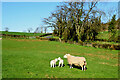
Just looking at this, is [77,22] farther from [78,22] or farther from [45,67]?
[45,67]

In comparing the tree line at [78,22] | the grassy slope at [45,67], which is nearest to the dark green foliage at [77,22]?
the tree line at [78,22]

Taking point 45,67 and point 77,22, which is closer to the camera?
point 45,67

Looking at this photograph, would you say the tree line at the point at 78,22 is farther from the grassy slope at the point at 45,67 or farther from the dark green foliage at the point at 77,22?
the grassy slope at the point at 45,67

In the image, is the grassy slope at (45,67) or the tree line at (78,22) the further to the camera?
the tree line at (78,22)

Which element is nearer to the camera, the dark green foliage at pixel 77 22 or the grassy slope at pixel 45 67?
the grassy slope at pixel 45 67

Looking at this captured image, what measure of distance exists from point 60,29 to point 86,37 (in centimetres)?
1042

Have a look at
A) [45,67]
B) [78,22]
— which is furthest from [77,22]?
[45,67]

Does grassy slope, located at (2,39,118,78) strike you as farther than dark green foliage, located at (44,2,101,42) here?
No

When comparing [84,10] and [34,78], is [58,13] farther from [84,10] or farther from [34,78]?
[34,78]

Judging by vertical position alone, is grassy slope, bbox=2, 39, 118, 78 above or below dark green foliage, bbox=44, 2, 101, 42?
below

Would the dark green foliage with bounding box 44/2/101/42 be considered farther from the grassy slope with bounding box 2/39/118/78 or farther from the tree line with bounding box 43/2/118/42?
the grassy slope with bounding box 2/39/118/78

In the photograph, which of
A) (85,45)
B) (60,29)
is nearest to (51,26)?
(60,29)

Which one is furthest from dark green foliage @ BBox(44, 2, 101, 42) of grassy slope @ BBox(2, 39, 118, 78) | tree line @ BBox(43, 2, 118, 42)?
grassy slope @ BBox(2, 39, 118, 78)

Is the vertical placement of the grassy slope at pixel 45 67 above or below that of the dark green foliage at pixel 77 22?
below
